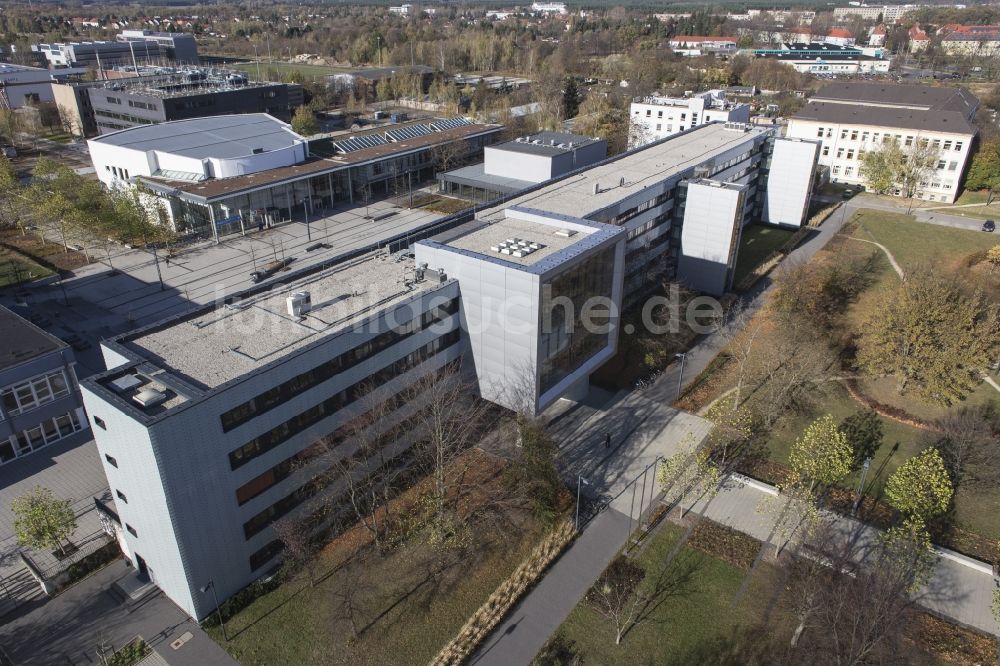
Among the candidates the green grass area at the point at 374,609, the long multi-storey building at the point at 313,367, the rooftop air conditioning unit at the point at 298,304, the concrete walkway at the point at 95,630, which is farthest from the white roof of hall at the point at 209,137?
the green grass area at the point at 374,609

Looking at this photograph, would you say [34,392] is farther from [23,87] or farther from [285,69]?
[285,69]

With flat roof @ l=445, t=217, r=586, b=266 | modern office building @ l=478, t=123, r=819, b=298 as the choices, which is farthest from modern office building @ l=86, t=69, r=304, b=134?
flat roof @ l=445, t=217, r=586, b=266

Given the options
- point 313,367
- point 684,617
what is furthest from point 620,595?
point 313,367

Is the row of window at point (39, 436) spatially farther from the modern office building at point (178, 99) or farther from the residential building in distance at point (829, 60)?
the residential building in distance at point (829, 60)

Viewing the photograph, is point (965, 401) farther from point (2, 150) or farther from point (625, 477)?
point (2, 150)

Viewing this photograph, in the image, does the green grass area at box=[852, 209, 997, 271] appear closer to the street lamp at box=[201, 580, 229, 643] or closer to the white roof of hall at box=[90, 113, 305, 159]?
the street lamp at box=[201, 580, 229, 643]

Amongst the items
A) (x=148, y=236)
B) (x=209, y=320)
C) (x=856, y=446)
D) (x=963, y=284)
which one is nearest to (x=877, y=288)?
(x=963, y=284)
